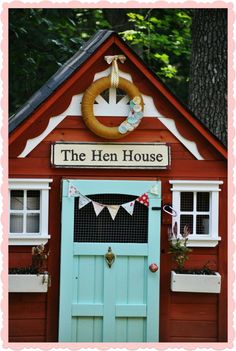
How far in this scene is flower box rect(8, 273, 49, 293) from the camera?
7023 millimetres

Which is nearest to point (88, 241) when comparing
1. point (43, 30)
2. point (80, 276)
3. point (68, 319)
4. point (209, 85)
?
point (80, 276)

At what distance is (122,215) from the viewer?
289 inches

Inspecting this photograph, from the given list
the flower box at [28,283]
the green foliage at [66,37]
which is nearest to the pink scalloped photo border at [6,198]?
the flower box at [28,283]

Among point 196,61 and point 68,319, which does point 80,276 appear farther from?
point 196,61

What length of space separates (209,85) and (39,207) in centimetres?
376

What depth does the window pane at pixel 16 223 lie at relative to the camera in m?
7.29

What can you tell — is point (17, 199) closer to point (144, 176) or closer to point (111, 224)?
point (111, 224)

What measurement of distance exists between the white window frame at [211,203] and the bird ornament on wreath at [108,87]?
2.62ft

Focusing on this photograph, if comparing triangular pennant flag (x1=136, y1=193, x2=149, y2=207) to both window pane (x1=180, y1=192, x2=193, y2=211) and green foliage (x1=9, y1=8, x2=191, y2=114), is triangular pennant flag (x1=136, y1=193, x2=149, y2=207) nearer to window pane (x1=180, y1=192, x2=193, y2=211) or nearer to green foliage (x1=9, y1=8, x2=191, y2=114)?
window pane (x1=180, y1=192, x2=193, y2=211)

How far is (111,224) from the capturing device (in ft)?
24.0

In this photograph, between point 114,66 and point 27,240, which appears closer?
point 114,66

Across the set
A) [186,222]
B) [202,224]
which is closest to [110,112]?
[186,222]

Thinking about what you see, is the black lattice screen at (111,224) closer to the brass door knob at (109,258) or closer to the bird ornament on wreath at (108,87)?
the brass door knob at (109,258)

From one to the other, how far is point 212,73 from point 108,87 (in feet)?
10.4
